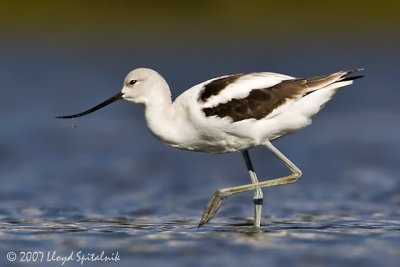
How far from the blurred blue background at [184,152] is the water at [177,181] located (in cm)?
3

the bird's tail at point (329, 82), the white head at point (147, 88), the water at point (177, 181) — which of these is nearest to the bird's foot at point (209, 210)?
the water at point (177, 181)

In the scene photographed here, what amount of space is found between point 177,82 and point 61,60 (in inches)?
193

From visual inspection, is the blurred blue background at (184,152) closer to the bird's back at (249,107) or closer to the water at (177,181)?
the water at (177,181)

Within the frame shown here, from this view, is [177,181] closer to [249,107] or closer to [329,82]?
[249,107]

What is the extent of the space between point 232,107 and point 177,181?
448cm

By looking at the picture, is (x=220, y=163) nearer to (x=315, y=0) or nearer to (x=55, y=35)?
(x=55, y=35)

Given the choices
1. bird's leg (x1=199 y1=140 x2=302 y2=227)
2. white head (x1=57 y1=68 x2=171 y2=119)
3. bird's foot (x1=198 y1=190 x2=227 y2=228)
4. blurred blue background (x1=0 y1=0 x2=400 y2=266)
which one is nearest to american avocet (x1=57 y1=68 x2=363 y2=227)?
Result: white head (x1=57 y1=68 x2=171 y2=119)

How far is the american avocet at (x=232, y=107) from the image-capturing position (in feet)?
30.7

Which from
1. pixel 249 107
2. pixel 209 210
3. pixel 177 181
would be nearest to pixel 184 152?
pixel 177 181

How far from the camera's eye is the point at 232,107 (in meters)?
9.38

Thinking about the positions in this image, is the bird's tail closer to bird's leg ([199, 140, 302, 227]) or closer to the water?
bird's leg ([199, 140, 302, 227])

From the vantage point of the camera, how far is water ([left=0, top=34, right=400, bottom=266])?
8859 mm

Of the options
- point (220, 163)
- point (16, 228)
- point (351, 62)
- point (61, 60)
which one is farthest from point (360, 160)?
point (61, 60)

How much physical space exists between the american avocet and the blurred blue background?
2.82ft
